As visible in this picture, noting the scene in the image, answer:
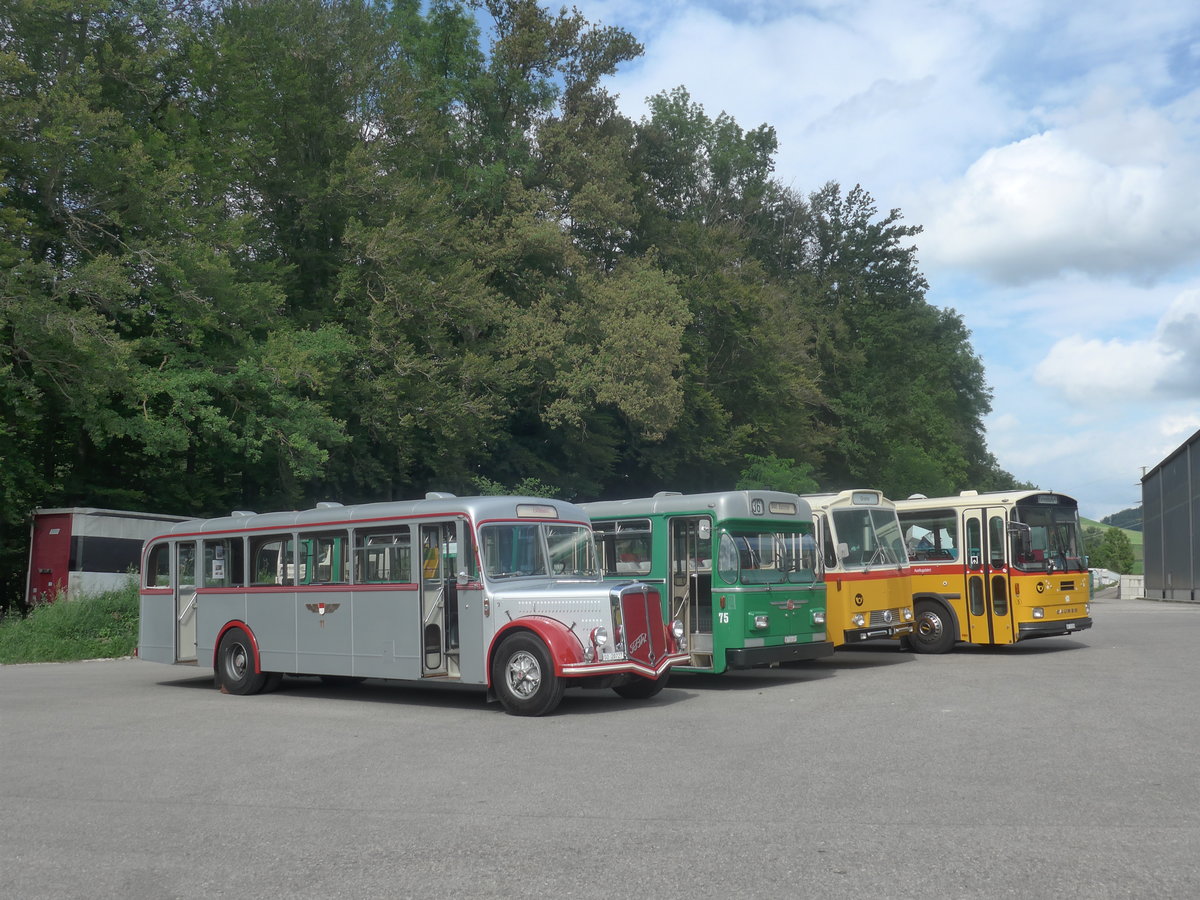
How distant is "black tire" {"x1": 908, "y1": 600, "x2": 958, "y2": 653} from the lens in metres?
21.4

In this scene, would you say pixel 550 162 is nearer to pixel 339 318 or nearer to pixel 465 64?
pixel 465 64

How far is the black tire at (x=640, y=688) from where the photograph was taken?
580 inches

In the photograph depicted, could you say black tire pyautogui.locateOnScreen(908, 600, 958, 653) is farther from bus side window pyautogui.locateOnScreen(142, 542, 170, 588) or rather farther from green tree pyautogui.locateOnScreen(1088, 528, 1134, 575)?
green tree pyautogui.locateOnScreen(1088, 528, 1134, 575)

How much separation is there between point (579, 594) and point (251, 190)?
1081 inches

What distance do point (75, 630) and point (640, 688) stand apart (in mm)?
13706

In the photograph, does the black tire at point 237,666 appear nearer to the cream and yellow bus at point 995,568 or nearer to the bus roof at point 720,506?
the bus roof at point 720,506

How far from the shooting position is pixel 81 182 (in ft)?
95.6

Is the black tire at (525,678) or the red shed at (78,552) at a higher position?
the red shed at (78,552)

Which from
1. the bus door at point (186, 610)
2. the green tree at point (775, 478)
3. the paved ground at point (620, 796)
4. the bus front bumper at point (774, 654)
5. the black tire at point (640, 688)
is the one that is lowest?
the paved ground at point (620, 796)

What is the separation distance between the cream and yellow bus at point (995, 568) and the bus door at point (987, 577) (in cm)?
2

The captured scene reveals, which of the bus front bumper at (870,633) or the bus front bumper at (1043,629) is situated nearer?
the bus front bumper at (870,633)

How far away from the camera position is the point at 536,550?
48.5 ft

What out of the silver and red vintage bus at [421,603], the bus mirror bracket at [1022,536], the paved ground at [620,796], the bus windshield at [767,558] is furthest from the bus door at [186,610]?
the bus mirror bracket at [1022,536]

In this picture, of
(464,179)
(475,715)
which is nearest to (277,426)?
(464,179)
